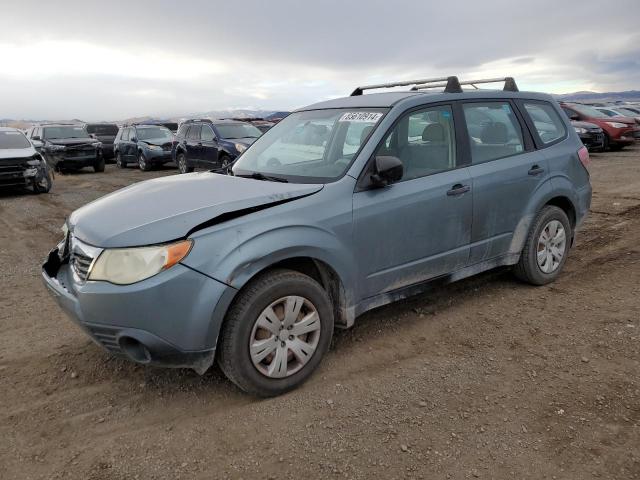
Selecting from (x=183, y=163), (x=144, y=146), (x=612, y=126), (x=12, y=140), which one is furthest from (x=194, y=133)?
(x=612, y=126)

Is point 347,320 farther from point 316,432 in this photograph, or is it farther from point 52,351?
point 52,351

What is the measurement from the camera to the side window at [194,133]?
46.0 ft

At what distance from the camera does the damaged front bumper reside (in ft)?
8.50

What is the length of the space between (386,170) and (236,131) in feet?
36.3

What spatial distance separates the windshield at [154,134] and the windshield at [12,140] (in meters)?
5.61

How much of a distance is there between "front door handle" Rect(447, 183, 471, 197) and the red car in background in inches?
599

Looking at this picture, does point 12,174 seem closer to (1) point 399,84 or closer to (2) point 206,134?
(2) point 206,134

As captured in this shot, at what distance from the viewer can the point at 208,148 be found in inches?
523

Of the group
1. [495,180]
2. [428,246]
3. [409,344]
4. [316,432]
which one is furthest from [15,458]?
[495,180]

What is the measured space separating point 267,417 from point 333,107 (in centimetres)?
244

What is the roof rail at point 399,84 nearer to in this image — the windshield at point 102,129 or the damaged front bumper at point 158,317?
the damaged front bumper at point 158,317

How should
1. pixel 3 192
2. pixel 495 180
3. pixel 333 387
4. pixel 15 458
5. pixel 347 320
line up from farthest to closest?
pixel 3 192
pixel 495 180
pixel 347 320
pixel 333 387
pixel 15 458

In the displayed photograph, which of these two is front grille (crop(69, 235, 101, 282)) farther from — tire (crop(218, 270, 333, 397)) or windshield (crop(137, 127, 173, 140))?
windshield (crop(137, 127, 173, 140))

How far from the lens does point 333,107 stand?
160 inches
